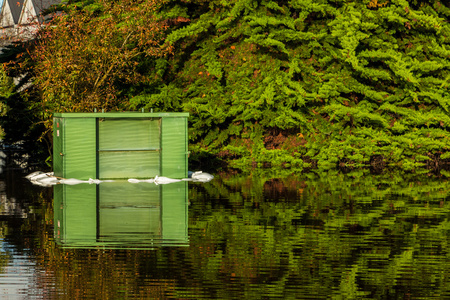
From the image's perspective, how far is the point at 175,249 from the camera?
35.8 feet

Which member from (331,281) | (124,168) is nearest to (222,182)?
(124,168)

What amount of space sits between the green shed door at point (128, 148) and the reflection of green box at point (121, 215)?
101cm

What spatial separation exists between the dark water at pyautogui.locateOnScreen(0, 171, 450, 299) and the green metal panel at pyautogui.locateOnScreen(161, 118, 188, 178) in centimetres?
199

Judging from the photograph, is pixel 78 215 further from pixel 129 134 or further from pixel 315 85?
pixel 315 85

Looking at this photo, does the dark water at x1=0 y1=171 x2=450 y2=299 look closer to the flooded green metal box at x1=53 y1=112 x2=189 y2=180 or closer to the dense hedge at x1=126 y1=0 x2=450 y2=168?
the flooded green metal box at x1=53 y1=112 x2=189 y2=180

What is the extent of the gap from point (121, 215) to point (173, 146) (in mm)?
7209

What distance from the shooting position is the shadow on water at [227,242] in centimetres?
852

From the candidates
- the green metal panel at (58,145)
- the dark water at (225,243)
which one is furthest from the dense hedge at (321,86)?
the dark water at (225,243)

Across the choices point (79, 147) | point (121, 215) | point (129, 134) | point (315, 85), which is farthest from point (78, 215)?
point (315, 85)

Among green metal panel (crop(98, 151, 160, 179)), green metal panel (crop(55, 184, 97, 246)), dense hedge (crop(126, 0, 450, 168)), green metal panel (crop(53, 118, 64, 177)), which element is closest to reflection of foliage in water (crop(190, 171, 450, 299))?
green metal panel (crop(55, 184, 97, 246))

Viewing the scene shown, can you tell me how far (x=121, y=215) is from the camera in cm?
1430

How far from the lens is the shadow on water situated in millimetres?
8523

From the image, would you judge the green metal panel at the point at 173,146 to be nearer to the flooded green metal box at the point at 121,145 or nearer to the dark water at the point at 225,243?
the flooded green metal box at the point at 121,145

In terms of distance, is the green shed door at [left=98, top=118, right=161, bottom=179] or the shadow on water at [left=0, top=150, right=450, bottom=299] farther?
the green shed door at [left=98, top=118, right=161, bottom=179]
